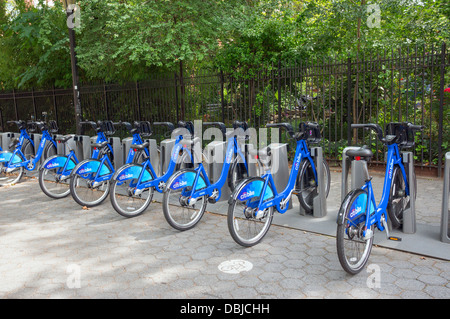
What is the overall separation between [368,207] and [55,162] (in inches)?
194

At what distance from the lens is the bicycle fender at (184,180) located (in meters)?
4.78

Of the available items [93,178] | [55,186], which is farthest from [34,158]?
[93,178]

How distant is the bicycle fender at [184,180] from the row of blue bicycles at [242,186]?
0.04 feet

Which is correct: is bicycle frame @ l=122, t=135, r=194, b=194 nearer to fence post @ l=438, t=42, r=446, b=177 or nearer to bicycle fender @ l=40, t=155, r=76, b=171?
bicycle fender @ l=40, t=155, r=76, b=171

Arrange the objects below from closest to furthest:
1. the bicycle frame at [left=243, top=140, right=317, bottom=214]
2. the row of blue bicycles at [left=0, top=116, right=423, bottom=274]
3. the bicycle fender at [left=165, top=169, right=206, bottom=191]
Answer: the row of blue bicycles at [left=0, top=116, right=423, bottom=274] < the bicycle frame at [left=243, top=140, right=317, bottom=214] < the bicycle fender at [left=165, top=169, right=206, bottom=191]

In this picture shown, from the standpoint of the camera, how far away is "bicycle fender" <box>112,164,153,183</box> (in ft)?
17.5

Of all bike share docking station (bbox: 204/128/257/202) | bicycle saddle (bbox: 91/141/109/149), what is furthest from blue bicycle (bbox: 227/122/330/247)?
bicycle saddle (bbox: 91/141/109/149)

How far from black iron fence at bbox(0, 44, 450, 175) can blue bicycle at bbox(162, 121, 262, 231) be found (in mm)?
2907

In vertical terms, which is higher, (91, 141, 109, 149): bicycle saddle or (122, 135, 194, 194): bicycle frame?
(91, 141, 109, 149): bicycle saddle

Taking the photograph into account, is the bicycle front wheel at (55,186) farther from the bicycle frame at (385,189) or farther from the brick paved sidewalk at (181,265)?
the bicycle frame at (385,189)

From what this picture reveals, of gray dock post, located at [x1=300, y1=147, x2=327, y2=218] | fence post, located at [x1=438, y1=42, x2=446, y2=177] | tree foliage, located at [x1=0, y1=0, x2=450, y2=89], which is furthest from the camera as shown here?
tree foliage, located at [x1=0, y1=0, x2=450, y2=89]

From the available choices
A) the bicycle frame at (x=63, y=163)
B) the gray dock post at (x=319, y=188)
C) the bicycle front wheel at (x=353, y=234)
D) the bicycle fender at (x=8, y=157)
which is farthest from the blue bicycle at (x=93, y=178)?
the bicycle front wheel at (x=353, y=234)
